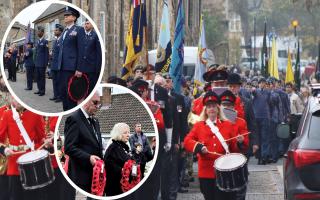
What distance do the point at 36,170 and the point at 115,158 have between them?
2.64m

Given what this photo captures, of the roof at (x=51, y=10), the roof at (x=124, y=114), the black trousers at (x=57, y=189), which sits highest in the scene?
the roof at (x=51, y=10)

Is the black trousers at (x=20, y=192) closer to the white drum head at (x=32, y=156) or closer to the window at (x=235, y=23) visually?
the white drum head at (x=32, y=156)

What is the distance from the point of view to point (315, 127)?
1009 cm

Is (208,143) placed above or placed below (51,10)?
below

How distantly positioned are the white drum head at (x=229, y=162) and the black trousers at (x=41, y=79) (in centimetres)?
321

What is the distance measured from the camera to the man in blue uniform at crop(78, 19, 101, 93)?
888 centimetres

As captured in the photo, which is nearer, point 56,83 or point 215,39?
point 56,83

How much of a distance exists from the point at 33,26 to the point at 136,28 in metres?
8.62

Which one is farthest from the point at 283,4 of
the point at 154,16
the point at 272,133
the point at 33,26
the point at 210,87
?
the point at 33,26

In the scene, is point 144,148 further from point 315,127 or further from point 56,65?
point 315,127

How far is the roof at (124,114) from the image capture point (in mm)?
8594

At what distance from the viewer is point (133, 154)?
29.8 feet

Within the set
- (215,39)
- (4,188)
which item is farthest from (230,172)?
(215,39)

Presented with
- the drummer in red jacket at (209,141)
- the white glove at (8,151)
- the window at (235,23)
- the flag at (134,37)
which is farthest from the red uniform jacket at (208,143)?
the window at (235,23)
